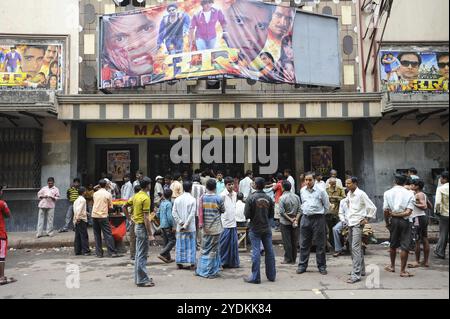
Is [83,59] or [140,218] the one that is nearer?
[140,218]

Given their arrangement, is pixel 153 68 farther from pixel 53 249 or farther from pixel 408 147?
pixel 408 147

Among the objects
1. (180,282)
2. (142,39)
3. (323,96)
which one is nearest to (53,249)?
(180,282)

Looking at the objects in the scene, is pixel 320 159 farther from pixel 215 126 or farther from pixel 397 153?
pixel 215 126

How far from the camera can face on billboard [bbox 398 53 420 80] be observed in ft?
44.7

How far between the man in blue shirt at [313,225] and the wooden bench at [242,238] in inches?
94.3

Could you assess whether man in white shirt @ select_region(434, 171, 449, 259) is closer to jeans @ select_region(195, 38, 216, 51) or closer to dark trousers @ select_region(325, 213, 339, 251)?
dark trousers @ select_region(325, 213, 339, 251)

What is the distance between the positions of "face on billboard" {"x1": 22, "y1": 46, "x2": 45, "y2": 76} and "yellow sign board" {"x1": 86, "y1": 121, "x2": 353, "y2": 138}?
2.46 metres

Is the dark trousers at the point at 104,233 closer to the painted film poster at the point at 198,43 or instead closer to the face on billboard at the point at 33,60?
the painted film poster at the point at 198,43

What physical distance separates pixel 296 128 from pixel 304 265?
25.1 ft

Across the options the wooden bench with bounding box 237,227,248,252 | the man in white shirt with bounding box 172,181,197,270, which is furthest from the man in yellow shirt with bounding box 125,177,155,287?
the wooden bench with bounding box 237,227,248,252

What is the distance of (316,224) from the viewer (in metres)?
7.57

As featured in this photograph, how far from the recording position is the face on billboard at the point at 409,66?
13621mm

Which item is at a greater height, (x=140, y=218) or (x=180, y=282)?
(x=140, y=218)

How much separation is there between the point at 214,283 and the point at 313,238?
2.06 metres
